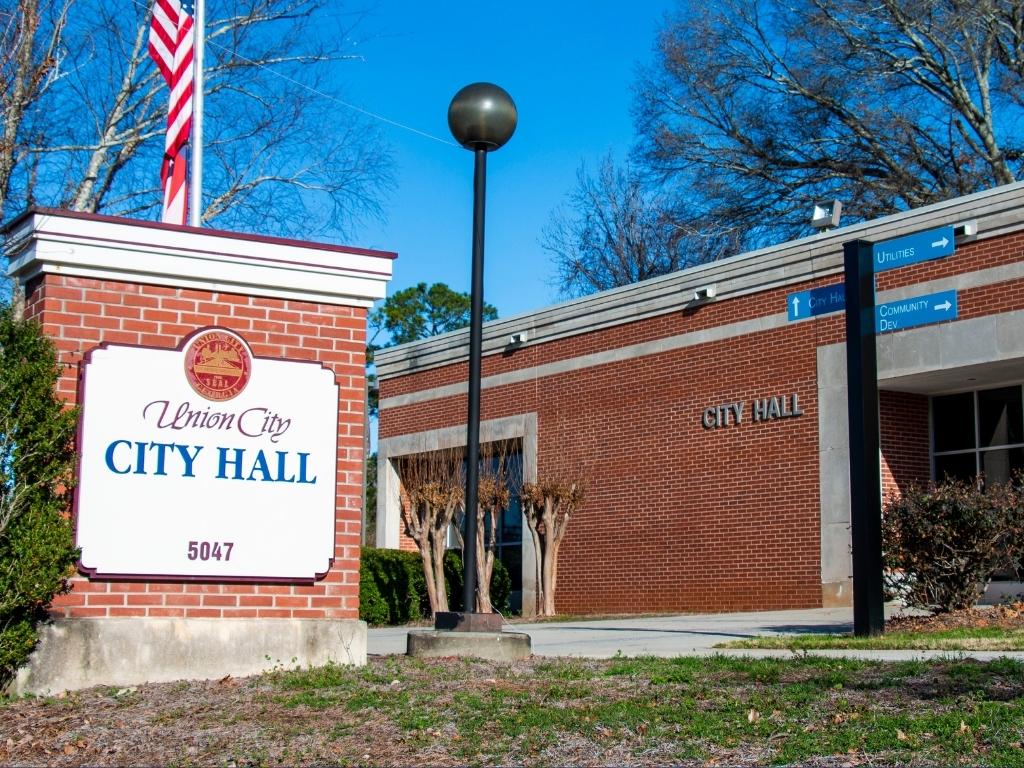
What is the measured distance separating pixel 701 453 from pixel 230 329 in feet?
45.1

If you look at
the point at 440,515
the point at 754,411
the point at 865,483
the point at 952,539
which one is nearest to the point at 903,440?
the point at 754,411

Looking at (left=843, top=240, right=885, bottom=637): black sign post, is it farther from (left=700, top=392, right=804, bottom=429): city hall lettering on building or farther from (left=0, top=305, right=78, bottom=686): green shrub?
(left=700, top=392, right=804, bottom=429): city hall lettering on building

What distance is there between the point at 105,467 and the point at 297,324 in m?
1.72

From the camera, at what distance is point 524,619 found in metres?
21.6

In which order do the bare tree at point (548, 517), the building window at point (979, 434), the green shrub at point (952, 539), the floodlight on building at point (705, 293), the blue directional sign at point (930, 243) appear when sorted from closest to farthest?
1. the green shrub at point (952, 539)
2. the blue directional sign at point (930, 243)
3. the building window at point (979, 434)
4. the floodlight on building at point (705, 293)
5. the bare tree at point (548, 517)

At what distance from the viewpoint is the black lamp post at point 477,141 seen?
1002 centimetres

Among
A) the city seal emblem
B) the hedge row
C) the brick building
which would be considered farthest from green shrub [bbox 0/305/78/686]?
the hedge row

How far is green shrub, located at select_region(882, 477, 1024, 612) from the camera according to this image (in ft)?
44.7

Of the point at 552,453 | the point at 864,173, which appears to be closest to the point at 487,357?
the point at 552,453

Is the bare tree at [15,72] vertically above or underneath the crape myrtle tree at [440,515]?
above

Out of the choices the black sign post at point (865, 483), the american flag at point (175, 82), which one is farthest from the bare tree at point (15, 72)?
the black sign post at point (865, 483)

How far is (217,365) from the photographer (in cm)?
896

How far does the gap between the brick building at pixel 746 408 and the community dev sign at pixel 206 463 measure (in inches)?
458

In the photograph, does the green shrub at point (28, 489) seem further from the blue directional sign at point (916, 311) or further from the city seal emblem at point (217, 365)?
the blue directional sign at point (916, 311)
